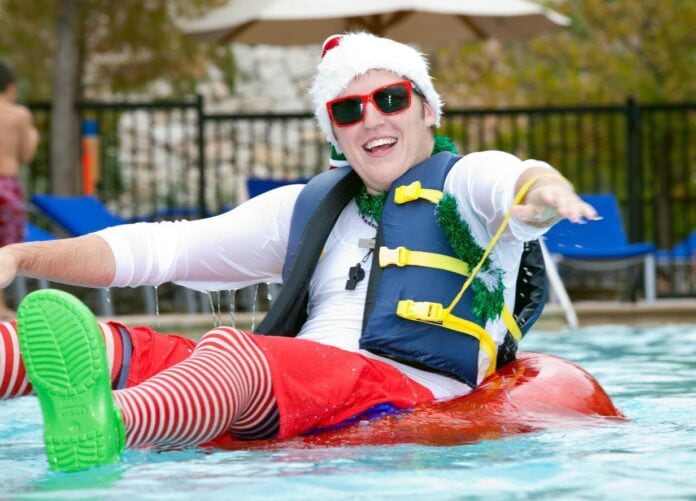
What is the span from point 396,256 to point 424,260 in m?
0.08

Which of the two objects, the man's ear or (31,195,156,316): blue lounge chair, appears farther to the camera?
(31,195,156,316): blue lounge chair

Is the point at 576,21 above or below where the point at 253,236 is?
above

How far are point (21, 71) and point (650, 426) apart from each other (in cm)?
1504

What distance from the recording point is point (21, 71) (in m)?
18.2

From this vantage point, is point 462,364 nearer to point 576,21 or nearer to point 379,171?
Result: point 379,171

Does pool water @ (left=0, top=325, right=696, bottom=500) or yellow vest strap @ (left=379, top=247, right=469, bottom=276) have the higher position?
yellow vest strap @ (left=379, top=247, right=469, bottom=276)

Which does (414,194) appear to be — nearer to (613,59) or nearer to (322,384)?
(322,384)

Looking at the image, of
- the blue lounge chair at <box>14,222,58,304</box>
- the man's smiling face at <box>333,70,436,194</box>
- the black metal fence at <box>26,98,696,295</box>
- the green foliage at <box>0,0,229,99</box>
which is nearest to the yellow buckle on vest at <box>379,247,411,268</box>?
the man's smiling face at <box>333,70,436,194</box>

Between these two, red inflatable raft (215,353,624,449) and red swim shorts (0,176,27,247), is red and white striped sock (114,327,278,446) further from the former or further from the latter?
red swim shorts (0,176,27,247)

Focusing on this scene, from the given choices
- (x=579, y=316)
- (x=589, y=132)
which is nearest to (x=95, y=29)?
(x=589, y=132)

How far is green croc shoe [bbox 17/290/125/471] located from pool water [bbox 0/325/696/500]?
0.07 meters

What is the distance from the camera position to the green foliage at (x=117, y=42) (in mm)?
15492

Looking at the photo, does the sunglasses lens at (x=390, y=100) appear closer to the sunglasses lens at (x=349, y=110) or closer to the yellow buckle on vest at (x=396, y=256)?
the sunglasses lens at (x=349, y=110)

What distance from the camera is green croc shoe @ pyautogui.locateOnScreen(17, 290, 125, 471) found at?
3256 millimetres
